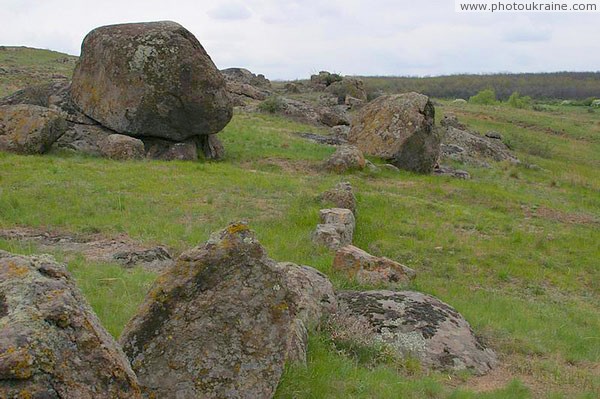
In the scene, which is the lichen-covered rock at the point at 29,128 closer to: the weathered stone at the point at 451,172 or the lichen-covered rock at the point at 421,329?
the weathered stone at the point at 451,172

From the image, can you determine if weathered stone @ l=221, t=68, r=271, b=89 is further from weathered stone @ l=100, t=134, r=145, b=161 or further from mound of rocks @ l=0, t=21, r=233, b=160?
weathered stone @ l=100, t=134, r=145, b=161

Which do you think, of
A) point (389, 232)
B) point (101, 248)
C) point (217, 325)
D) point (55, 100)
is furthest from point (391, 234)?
point (55, 100)

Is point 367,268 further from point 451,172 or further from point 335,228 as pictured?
point 451,172

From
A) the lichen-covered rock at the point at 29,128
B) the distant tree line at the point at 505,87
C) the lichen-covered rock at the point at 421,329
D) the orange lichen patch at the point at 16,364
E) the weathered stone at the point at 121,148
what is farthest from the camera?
the distant tree line at the point at 505,87

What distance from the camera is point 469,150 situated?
31000mm

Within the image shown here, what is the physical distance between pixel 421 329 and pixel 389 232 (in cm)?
608

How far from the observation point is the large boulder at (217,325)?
15.9 ft

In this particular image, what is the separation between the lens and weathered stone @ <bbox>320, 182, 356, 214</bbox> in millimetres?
15083

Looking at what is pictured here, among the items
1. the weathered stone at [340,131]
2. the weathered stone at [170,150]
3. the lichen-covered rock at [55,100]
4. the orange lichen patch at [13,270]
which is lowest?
the weathered stone at [340,131]

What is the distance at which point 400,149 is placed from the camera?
72.0 feet

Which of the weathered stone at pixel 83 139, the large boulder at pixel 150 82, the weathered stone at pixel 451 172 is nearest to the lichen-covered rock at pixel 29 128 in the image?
the weathered stone at pixel 83 139

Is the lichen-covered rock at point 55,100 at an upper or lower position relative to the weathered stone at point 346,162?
upper

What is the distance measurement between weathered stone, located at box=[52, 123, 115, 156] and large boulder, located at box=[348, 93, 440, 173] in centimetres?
888

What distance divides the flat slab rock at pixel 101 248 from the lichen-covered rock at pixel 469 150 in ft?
61.6
